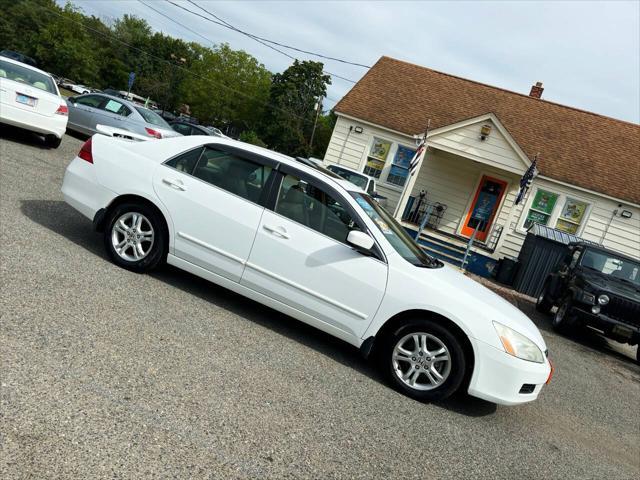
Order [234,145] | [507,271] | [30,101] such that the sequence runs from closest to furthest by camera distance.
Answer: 1. [234,145]
2. [30,101]
3. [507,271]

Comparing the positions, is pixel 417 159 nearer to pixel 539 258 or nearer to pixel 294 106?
pixel 539 258

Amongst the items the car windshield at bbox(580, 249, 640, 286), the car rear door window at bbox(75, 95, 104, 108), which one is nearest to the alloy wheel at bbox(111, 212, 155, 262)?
the car windshield at bbox(580, 249, 640, 286)

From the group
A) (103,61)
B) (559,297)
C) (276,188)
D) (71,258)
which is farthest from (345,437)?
(103,61)

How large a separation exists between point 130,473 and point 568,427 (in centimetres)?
434

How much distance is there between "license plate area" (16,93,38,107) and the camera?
393 inches

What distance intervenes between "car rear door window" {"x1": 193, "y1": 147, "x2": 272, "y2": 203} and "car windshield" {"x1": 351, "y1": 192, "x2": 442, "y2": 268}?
0.93m

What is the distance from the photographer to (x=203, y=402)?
139 inches

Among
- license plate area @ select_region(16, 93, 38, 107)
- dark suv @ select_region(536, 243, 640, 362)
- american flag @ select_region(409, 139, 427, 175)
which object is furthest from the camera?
american flag @ select_region(409, 139, 427, 175)

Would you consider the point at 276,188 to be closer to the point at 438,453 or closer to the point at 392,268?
the point at 392,268

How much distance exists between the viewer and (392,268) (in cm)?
479

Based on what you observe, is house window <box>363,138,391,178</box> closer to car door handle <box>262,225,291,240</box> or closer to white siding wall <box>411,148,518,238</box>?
white siding wall <box>411,148,518,238</box>

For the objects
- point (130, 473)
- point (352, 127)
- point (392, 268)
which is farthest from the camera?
point (352, 127)

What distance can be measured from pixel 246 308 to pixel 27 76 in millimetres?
7856

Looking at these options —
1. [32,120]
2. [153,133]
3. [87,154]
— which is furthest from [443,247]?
[87,154]
